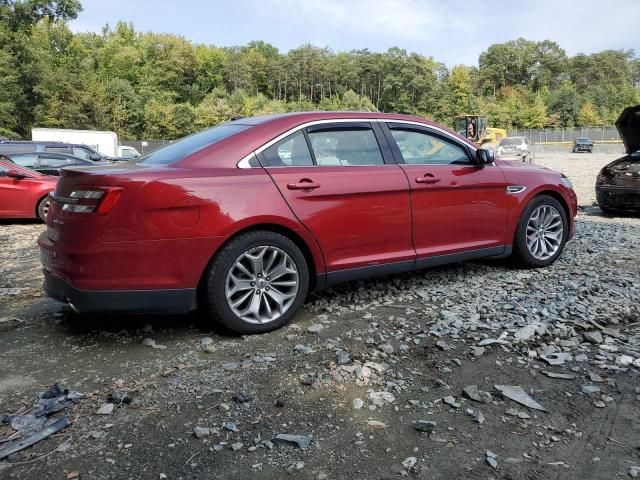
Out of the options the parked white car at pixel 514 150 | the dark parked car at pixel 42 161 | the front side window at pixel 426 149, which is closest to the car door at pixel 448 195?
the front side window at pixel 426 149

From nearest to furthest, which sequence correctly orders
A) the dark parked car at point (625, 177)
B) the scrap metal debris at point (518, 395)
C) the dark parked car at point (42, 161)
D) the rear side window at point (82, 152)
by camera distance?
the scrap metal debris at point (518, 395) < the dark parked car at point (625, 177) < the dark parked car at point (42, 161) < the rear side window at point (82, 152)

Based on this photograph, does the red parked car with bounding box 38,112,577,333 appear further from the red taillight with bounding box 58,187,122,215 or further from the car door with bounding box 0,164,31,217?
the car door with bounding box 0,164,31,217

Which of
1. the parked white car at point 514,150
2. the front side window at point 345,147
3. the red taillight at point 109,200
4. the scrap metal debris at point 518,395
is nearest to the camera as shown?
the scrap metal debris at point 518,395

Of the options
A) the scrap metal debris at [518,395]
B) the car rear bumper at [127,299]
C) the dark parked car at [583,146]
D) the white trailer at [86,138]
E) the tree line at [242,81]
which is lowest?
the scrap metal debris at [518,395]

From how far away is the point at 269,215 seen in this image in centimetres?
378

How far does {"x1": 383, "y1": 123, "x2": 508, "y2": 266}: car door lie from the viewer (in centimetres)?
458

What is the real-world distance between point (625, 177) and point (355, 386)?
324 inches

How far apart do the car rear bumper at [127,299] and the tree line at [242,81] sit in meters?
41.2

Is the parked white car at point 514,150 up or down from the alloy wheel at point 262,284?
up

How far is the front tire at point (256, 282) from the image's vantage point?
12.0 feet

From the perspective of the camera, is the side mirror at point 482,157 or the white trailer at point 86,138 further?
the white trailer at point 86,138

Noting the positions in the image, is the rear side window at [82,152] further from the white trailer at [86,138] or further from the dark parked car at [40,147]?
the white trailer at [86,138]

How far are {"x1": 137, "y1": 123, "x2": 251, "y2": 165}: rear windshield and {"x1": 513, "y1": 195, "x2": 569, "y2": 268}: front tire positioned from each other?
2.95 metres

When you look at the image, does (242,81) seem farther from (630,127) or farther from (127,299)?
(127,299)
